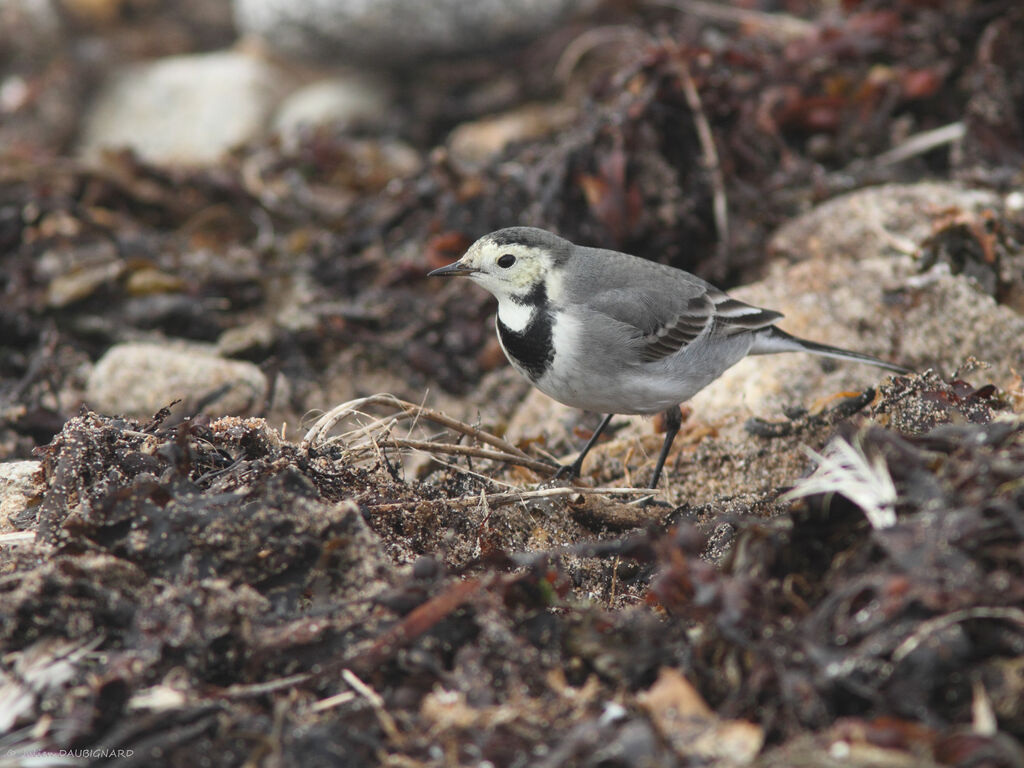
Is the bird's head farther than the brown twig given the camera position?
No

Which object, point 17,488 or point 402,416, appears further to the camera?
point 402,416

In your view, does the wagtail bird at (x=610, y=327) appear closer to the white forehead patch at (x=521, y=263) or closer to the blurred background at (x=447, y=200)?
the white forehead patch at (x=521, y=263)

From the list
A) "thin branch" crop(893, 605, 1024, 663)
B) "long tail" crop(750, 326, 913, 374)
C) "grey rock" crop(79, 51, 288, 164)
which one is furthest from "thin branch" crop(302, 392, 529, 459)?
"grey rock" crop(79, 51, 288, 164)

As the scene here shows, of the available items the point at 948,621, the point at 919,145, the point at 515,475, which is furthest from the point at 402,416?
the point at 919,145

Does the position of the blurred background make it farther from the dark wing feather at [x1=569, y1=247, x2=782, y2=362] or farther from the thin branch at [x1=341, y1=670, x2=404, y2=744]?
the thin branch at [x1=341, y1=670, x2=404, y2=744]

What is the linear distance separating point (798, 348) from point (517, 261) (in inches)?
59.1

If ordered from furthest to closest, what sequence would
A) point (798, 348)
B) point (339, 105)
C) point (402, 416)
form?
point (339, 105)
point (798, 348)
point (402, 416)

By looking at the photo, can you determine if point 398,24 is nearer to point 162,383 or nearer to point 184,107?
point 184,107

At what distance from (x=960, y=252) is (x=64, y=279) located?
5.49 meters

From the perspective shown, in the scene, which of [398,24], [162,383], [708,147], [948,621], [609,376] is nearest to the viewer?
[948,621]

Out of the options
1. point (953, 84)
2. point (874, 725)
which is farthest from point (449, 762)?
point (953, 84)

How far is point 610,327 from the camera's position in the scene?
4309mm

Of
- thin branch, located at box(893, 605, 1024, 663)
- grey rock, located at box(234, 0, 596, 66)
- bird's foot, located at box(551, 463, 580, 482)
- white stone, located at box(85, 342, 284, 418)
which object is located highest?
grey rock, located at box(234, 0, 596, 66)

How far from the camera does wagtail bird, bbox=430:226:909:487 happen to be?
4.23 m
